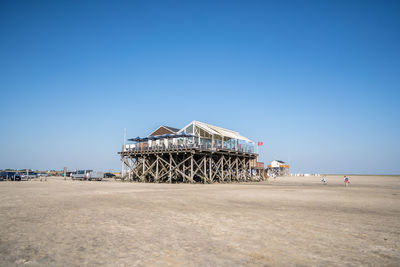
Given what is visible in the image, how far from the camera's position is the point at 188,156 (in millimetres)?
36562

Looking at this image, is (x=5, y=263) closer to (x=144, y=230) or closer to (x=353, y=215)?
(x=144, y=230)

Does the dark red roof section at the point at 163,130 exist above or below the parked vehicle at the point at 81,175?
above

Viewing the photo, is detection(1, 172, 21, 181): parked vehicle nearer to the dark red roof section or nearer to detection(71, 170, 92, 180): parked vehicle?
detection(71, 170, 92, 180): parked vehicle

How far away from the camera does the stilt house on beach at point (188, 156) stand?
35312 mm

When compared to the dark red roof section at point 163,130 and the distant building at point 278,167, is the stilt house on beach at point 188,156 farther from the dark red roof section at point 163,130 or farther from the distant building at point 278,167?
the distant building at point 278,167

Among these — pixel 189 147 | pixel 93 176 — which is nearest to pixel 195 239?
pixel 189 147

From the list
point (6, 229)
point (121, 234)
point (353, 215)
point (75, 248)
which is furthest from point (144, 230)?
point (353, 215)

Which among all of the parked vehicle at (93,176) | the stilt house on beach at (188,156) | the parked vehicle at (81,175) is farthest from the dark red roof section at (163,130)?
the parked vehicle at (81,175)

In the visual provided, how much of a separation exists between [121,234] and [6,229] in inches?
130

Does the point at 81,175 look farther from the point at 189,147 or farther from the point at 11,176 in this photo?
the point at 189,147

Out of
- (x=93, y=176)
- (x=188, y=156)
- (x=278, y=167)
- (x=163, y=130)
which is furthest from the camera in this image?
(x=278, y=167)

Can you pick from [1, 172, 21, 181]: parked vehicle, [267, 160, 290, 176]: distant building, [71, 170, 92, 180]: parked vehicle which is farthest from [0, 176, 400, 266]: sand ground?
[267, 160, 290, 176]: distant building

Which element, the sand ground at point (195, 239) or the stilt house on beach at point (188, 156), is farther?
the stilt house on beach at point (188, 156)

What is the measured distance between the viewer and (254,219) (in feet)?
28.0
